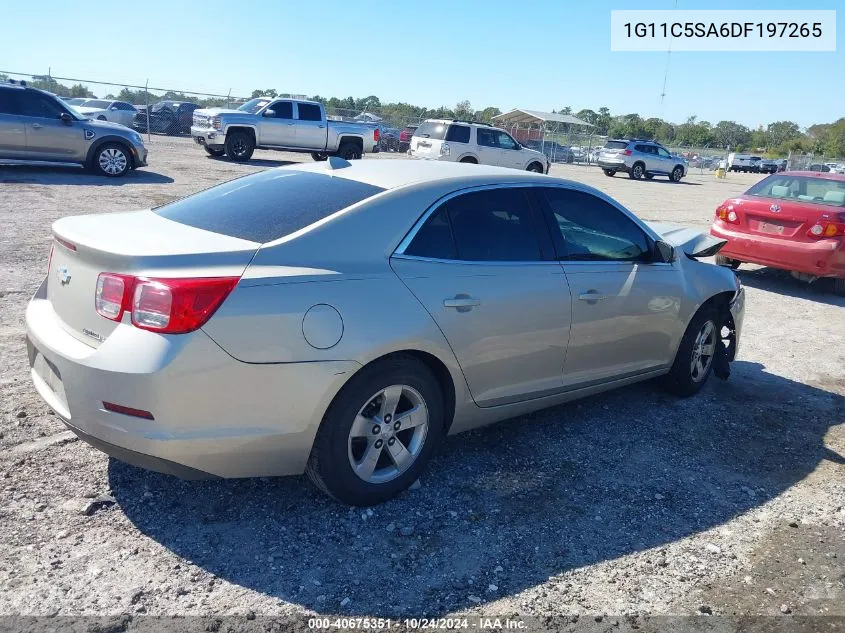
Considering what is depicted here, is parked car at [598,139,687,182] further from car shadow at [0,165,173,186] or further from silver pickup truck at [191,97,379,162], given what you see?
car shadow at [0,165,173,186]

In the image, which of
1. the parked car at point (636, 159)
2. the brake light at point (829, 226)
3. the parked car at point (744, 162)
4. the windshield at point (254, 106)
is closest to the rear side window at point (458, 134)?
the windshield at point (254, 106)

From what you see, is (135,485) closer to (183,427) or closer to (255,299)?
(183,427)

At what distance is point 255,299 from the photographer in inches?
116

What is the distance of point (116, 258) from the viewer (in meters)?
3.00

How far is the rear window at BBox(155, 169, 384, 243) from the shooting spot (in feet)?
11.1

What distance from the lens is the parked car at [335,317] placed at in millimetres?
2885

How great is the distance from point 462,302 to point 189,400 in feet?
4.53

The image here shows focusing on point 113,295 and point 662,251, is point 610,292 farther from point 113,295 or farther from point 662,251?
point 113,295

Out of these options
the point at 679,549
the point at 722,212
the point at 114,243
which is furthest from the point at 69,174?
the point at 679,549

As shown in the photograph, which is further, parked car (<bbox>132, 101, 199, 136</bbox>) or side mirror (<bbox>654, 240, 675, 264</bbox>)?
parked car (<bbox>132, 101, 199, 136</bbox>)

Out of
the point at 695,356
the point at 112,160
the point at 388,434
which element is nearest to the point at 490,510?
the point at 388,434

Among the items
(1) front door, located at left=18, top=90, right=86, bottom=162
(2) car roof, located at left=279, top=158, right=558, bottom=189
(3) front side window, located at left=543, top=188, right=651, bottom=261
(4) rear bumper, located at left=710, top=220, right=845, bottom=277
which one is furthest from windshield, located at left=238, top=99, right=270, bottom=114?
(3) front side window, located at left=543, top=188, right=651, bottom=261

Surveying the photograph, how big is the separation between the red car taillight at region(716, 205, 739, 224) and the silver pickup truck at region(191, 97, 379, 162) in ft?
48.2

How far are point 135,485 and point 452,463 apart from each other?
1.64 meters
